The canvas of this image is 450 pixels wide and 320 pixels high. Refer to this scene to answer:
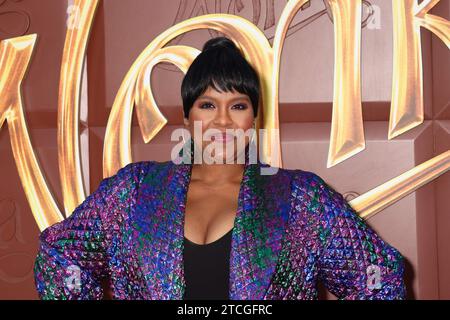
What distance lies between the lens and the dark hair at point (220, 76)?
4.19 ft

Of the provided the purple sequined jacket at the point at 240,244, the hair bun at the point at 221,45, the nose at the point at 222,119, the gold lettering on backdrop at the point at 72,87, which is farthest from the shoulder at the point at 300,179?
the gold lettering on backdrop at the point at 72,87

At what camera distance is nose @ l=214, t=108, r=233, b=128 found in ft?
4.18

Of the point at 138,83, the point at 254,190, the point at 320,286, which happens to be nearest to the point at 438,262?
the point at 320,286

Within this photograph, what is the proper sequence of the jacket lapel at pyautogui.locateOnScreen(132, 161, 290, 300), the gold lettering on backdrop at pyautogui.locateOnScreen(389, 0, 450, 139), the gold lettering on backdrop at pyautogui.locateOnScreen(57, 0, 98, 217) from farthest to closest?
the gold lettering on backdrop at pyautogui.locateOnScreen(57, 0, 98, 217), the gold lettering on backdrop at pyautogui.locateOnScreen(389, 0, 450, 139), the jacket lapel at pyautogui.locateOnScreen(132, 161, 290, 300)

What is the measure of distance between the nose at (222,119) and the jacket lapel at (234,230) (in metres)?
0.11

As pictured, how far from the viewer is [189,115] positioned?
1316 millimetres

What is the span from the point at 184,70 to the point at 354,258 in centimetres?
66

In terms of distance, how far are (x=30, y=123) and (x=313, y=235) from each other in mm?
855

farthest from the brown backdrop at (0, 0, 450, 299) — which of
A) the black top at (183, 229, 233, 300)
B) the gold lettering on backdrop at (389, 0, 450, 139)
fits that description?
the black top at (183, 229, 233, 300)

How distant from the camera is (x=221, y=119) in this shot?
127cm

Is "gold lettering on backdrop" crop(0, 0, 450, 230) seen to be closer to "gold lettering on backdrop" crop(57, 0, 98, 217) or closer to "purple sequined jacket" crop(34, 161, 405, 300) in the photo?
"gold lettering on backdrop" crop(57, 0, 98, 217)
